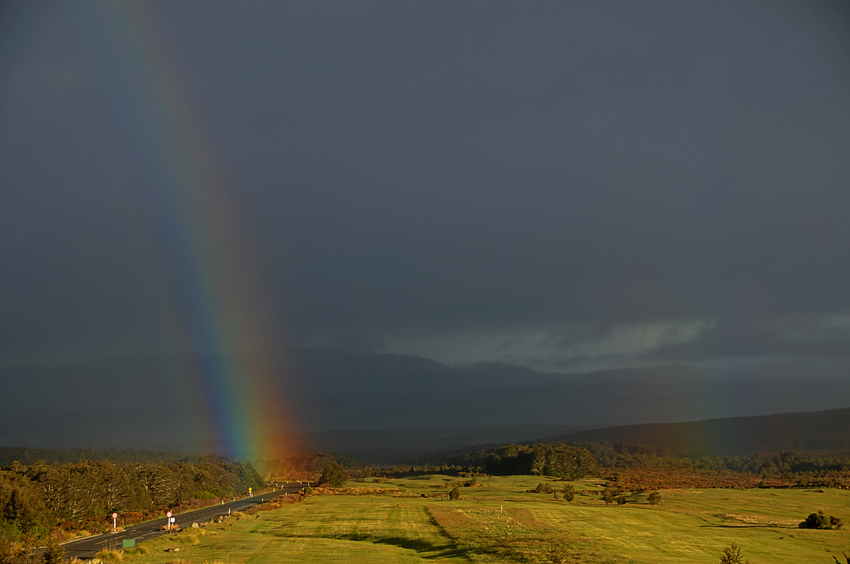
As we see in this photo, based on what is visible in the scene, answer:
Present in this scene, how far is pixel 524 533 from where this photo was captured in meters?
44.8

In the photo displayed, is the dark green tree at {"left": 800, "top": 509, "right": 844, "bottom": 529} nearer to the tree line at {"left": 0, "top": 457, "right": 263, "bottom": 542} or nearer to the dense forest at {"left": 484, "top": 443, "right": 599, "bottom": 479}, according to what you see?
the tree line at {"left": 0, "top": 457, "right": 263, "bottom": 542}

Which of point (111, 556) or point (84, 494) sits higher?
point (84, 494)

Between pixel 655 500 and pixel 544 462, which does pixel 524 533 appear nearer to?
pixel 655 500

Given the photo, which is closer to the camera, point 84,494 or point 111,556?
point 111,556

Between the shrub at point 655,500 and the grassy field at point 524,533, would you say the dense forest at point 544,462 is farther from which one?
the grassy field at point 524,533

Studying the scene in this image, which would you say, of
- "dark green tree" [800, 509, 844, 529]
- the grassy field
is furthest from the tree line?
"dark green tree" [800, 509, 844, 529]

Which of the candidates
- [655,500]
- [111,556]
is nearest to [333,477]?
[655,500]

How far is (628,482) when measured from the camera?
108875 millimetres

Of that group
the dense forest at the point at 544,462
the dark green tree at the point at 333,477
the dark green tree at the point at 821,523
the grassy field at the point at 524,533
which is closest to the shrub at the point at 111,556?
the grassy field at the point at 524,533

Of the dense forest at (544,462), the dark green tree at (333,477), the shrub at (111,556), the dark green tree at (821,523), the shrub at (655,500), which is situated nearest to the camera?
the shrub at (111,556)

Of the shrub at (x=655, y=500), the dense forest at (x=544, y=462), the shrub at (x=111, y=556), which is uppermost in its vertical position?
the shrub at (x=111, y=556)

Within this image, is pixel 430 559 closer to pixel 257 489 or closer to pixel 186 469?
pixel 186 469

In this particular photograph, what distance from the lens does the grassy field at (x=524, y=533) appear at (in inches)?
1513


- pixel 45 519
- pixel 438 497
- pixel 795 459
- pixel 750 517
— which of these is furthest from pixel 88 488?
pixel 795 459
